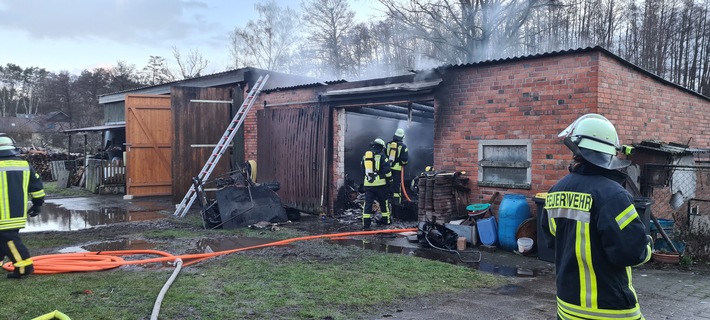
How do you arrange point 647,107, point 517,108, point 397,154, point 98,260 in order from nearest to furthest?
1. point 98,260
2. point 517,108
3. point 647,107
4. point 397,154

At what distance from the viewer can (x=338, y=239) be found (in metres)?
8.06

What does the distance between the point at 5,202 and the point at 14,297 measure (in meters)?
1.31

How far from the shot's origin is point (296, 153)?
1126 cm

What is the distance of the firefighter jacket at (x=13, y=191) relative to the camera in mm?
5406

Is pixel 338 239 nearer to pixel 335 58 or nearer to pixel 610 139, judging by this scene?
pixel 610 139

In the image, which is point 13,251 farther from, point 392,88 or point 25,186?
point 392,88

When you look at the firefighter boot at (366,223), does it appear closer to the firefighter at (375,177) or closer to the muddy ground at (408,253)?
the firefighter at (375,177)

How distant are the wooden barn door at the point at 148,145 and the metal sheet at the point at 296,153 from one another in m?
3.20

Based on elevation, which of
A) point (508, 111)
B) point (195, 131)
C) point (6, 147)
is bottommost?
point (6, 147)

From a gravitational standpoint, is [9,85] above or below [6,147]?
above

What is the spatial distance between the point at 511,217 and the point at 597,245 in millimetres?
5000

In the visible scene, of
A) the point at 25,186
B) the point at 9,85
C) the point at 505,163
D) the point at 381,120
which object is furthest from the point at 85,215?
the point at 9,85

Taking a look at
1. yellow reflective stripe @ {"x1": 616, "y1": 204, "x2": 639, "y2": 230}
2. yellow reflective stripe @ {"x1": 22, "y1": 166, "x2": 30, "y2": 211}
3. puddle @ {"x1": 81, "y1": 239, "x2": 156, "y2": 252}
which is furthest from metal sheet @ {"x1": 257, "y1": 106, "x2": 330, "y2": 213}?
yellow reflective stripe @ {"x1": 616, "y1": 204, "x2": 639, "y2": 230}

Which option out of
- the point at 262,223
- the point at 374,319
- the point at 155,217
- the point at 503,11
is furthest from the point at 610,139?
the point at 503,11
